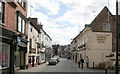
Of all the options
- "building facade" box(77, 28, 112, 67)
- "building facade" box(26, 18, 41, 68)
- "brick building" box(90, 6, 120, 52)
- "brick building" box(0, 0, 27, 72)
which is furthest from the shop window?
"brick building" box(90, 6, 120, 52)

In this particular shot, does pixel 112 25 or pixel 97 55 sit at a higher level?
pixel 112 25

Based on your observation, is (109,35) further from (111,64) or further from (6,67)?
(6,67)

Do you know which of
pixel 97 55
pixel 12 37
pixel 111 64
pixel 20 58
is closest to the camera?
pixel 12 37

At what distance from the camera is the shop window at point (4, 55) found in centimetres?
1256

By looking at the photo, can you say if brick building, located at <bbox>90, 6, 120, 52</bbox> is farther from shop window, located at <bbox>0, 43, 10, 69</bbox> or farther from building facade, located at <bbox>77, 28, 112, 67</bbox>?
shop window, located at <bbox>0, 43, 10, 69</bbox>

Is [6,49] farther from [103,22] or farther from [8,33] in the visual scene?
[103,22]

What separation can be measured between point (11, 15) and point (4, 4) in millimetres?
1771

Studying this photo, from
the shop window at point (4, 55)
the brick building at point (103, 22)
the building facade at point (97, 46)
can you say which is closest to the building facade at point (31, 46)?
the shop window at point (4, 55)

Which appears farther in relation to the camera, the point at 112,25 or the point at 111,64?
the point at 112,25

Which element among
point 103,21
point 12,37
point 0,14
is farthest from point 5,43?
point 103,21

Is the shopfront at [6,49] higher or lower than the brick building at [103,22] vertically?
lower

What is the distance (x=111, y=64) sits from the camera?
2211 centimetres

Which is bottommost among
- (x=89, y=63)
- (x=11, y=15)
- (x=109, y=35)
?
(x=89, y=63)

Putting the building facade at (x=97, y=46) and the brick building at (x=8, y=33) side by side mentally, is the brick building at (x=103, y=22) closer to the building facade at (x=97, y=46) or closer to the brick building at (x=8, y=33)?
the building facade at (x=97, y=46)
